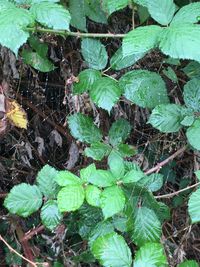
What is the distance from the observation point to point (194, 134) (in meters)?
1.21

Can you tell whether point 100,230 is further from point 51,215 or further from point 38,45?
point 38,45

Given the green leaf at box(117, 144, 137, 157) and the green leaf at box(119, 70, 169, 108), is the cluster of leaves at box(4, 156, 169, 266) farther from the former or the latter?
the green leaf at box(119, 70, 169, 108)

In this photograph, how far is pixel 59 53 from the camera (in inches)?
62.0

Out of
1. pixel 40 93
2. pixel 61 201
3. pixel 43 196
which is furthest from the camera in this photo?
pixel 40 93

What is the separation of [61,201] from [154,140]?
0.59 metres

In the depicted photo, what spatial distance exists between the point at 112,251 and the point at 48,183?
0.84ft

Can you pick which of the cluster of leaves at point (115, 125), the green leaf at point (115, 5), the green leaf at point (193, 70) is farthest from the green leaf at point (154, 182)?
the green leaf at point (115, 5)

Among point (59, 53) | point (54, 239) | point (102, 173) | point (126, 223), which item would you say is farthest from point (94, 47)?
point (54, 239)

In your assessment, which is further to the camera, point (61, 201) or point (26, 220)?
point (26, 220)

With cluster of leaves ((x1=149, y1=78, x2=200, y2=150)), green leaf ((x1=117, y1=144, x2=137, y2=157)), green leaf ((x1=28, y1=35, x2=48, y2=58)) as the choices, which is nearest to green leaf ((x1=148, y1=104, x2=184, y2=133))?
cluster of leaves ((x1=149, y1=78, x2=200, y2=150))

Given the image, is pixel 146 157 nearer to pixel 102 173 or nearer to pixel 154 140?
pixel 154 140

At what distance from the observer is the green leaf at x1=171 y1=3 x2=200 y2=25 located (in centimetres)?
111

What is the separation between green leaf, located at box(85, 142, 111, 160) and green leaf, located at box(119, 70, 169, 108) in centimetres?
15

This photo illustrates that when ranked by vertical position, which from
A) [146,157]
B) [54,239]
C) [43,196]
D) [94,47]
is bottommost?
[54,239]
